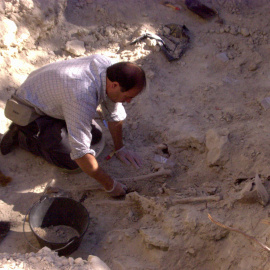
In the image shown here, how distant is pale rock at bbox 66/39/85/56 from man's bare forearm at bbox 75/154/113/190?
2.40 m

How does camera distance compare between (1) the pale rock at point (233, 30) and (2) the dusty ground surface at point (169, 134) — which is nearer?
(2) the dusty ground surface at point (169, 134)

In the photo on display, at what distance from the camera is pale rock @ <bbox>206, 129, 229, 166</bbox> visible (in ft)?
10.1

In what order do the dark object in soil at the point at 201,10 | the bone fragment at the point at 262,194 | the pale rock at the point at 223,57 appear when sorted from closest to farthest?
1. the bone fragment at the point at 262,194
2. the pale rock at the point at 223,57
3. the dark object in soil at the point at 201,10

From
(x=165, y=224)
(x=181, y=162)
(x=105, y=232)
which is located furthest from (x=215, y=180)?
(x=105, y=232)

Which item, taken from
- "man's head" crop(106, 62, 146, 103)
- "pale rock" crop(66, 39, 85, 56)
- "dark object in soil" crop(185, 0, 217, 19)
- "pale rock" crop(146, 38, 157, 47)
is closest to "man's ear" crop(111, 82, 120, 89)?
"man's head" crop(106, 62, 146, 103)

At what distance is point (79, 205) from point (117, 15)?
351 centimetres

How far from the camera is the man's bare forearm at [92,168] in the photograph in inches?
106

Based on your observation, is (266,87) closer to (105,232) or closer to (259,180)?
(259,180)

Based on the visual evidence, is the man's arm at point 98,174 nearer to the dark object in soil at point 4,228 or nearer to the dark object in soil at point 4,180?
the dark object in soil at point 4,228

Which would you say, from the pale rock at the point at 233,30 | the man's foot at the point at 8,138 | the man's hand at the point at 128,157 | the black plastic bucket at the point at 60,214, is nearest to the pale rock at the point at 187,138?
the man's hand at the point at 128,157

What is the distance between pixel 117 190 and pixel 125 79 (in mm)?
1097

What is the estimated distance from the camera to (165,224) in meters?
2.65

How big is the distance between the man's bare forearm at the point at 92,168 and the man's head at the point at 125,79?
617 millimetres

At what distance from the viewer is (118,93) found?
9.04 feet
